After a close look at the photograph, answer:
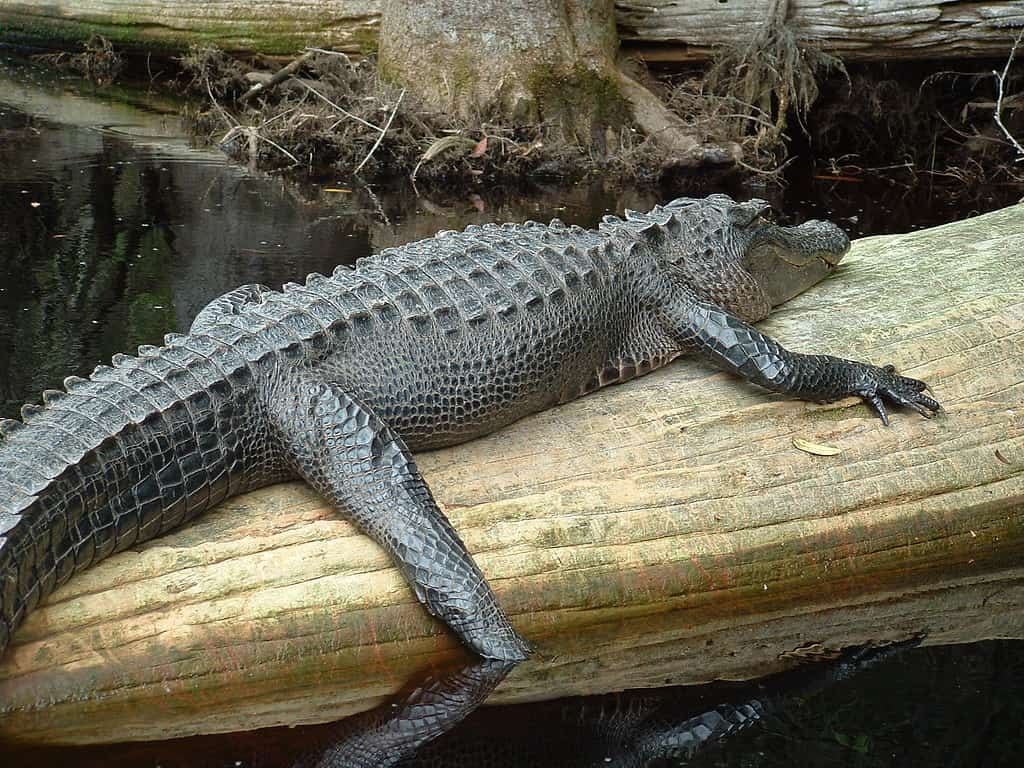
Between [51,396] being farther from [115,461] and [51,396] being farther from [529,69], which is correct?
[529,69]

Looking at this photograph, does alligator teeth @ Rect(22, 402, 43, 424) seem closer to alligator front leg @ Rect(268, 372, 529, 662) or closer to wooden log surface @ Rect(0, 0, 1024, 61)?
alligator front leg @ Rect(268, 372, 529, 662)

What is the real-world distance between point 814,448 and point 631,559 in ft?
2.87

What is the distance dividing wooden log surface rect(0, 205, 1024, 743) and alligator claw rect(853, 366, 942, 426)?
48mm

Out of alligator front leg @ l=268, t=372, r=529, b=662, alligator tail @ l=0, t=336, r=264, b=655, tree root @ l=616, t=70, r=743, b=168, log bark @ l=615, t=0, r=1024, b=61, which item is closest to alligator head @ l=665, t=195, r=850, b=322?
alligator front leg @ l=268, t=372, r=529, b=662

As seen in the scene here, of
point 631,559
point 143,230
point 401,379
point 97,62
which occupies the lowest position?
point 631,559

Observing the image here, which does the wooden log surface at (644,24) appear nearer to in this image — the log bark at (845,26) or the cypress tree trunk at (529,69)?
the log bark at (845,26)

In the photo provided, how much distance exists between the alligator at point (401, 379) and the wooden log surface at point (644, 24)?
5.80 meters

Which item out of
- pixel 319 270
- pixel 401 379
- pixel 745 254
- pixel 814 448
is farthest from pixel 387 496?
pixel 319 270

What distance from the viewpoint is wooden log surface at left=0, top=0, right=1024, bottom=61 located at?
9.90 meters

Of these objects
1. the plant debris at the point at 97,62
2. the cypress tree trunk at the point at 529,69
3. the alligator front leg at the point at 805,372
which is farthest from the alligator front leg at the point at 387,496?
the plant debris at the point at 97,62

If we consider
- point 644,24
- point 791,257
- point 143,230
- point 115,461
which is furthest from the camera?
point 644,24

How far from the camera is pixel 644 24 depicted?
11.1 m

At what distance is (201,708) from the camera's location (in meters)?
3.29

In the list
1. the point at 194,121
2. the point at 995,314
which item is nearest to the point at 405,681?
the point at 995,314
